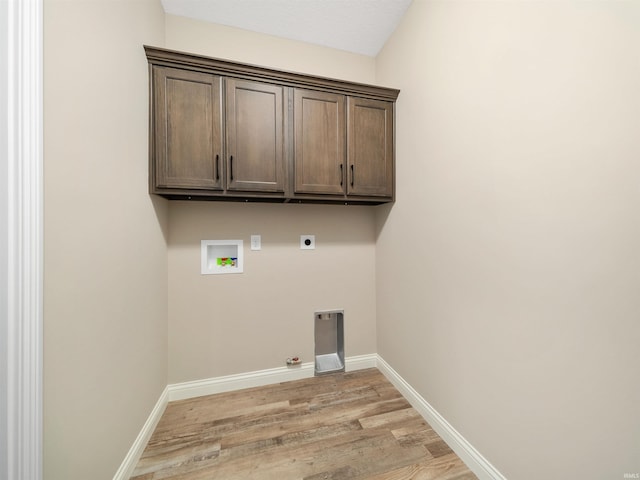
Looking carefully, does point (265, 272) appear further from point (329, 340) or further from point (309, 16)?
point (309, 16)

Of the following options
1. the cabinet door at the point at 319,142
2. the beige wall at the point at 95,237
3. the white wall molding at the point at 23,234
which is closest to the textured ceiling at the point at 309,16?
the beige wall at the point at 95,237

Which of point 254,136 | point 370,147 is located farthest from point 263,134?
point 370,147

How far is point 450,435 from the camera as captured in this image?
4.46ft

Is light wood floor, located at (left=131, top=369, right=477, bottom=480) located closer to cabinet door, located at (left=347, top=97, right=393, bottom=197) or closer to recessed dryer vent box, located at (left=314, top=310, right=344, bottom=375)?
recessed dryer vent box, located at (left=314, top=310, right=344, bottom=375)

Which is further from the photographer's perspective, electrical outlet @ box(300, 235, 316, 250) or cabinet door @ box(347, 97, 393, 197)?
electrical outlet @ box(300, 235, 316, 250)

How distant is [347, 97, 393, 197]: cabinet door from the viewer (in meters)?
1.80

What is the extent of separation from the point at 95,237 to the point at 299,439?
1.57 meters

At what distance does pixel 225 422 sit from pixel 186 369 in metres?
0.53

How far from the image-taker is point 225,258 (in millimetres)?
1917

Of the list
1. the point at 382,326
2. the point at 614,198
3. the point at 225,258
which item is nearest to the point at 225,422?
the point at 225,258

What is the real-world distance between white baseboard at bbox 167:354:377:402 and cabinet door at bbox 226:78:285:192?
5.05ft

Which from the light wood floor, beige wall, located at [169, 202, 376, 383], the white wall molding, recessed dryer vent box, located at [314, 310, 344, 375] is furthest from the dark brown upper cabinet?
the light wood floor

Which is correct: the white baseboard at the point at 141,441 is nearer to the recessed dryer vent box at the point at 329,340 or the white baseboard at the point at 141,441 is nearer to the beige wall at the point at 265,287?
the beige wall at the point at 265,287

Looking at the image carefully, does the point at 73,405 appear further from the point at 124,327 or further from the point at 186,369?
the point at 186,369
